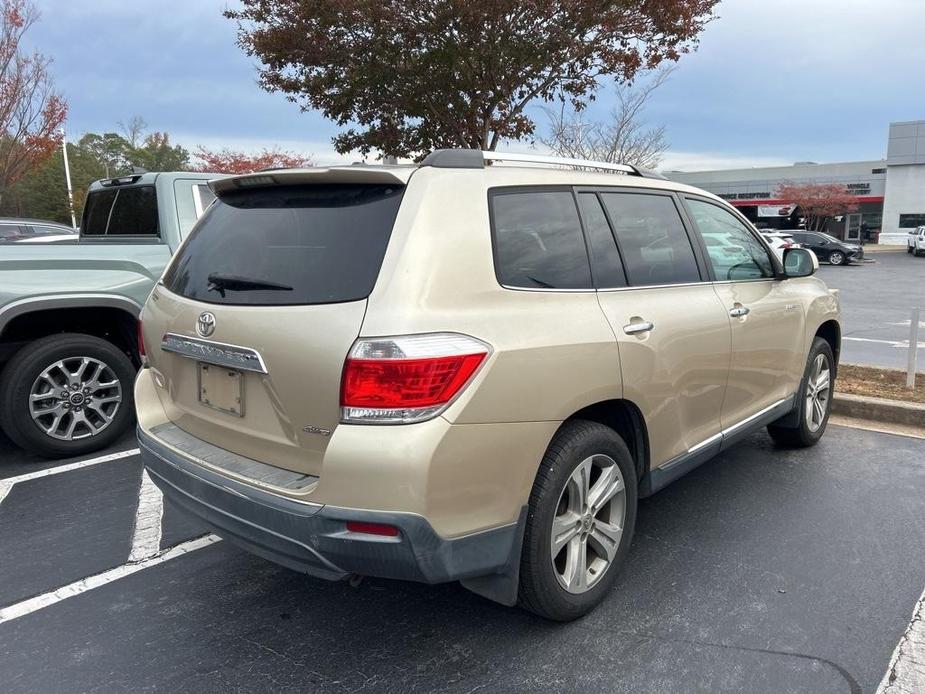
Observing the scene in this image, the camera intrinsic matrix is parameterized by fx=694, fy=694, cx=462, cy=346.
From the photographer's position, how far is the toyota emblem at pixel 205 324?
105 inches

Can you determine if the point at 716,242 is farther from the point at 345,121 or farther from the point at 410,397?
the point at 345,121

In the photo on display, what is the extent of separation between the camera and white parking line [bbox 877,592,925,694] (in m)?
2.45

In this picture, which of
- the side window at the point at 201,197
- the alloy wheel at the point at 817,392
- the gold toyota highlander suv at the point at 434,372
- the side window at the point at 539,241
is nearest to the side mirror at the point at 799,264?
the alloy wheel at the point at 817,392

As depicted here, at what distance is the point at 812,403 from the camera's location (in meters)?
4.96

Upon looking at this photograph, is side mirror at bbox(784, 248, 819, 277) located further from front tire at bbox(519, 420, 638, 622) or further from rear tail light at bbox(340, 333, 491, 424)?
rear tail light at bbox(340, 333, 491, 424)

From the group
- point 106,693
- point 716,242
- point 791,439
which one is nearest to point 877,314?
point 791,439

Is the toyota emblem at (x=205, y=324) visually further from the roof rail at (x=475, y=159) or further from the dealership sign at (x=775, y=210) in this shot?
the dealership sign at (x=775, y=210)

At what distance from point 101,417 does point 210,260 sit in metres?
2.69

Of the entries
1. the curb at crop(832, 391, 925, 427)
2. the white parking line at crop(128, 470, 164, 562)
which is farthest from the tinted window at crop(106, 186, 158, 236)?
the curb at crop(832, 391, 925, 427)

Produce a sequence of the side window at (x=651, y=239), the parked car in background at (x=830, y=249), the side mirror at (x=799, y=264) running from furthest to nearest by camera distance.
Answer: the parked car in background at (x=830, y=249), the side mirror at (x=799, y=264), the side window at (x=651, y=239)

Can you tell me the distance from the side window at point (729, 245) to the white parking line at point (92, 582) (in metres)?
3.15

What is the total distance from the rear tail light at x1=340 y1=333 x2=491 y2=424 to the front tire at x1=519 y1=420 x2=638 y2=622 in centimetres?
58

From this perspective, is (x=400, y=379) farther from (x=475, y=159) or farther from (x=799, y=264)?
(x=799, y=264)

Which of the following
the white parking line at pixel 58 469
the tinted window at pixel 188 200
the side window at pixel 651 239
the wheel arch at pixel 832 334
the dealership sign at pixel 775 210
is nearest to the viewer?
the side window at pixel 651 239
